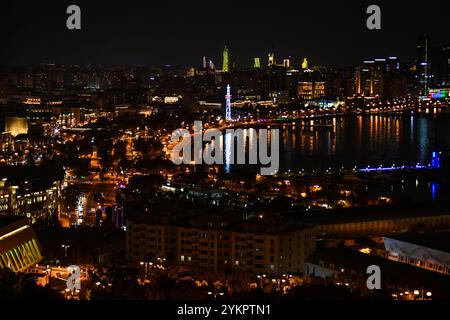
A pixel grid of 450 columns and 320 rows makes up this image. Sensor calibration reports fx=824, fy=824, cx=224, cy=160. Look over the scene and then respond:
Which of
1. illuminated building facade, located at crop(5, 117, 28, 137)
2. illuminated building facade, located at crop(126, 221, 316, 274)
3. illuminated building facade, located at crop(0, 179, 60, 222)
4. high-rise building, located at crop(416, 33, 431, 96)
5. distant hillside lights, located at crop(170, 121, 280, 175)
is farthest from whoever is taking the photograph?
high-rise building, located at crop(416, 33, 431, 96)

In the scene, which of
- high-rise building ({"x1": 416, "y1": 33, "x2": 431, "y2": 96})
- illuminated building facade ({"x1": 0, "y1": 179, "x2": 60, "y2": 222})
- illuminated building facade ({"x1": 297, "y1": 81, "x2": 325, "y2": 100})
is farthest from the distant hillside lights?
high-rise building ({"x1": 416, "y1": 33, "x2": 431, "y2": 96})

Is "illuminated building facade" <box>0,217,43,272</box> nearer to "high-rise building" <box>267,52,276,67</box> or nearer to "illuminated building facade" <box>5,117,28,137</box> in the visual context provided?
"illuminated building facade" <box>5,117,28,137</box>

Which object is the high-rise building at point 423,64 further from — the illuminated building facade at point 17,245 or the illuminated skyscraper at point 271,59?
the illuminated building facade at point 17,245

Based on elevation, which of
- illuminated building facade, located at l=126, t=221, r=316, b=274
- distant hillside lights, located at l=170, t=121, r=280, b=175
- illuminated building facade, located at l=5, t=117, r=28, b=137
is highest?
illuminated building facade, located at l=5, t=117, r=28, b=137

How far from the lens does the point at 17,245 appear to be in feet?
14.2

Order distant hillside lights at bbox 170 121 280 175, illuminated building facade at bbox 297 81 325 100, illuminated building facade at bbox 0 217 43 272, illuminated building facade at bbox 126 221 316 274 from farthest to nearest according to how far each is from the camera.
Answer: illuminated building facade at bbox 297 81 325 100
distant hillside lights at bbox 170 121 280 175
illuminated building facade at bbox 126 221 316 274
illuminated building facade at bbox 0 217 43 272

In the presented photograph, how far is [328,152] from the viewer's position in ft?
38.5

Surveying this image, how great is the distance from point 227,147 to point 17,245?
8243 millimetres

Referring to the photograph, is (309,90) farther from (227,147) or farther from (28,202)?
(28,202)

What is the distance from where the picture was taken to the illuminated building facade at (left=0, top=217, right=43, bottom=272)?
4.20 meters

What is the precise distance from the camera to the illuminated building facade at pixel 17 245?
4199mm

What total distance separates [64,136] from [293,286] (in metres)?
10.1

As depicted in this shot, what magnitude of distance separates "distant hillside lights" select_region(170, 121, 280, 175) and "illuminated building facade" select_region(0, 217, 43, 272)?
470 cm
